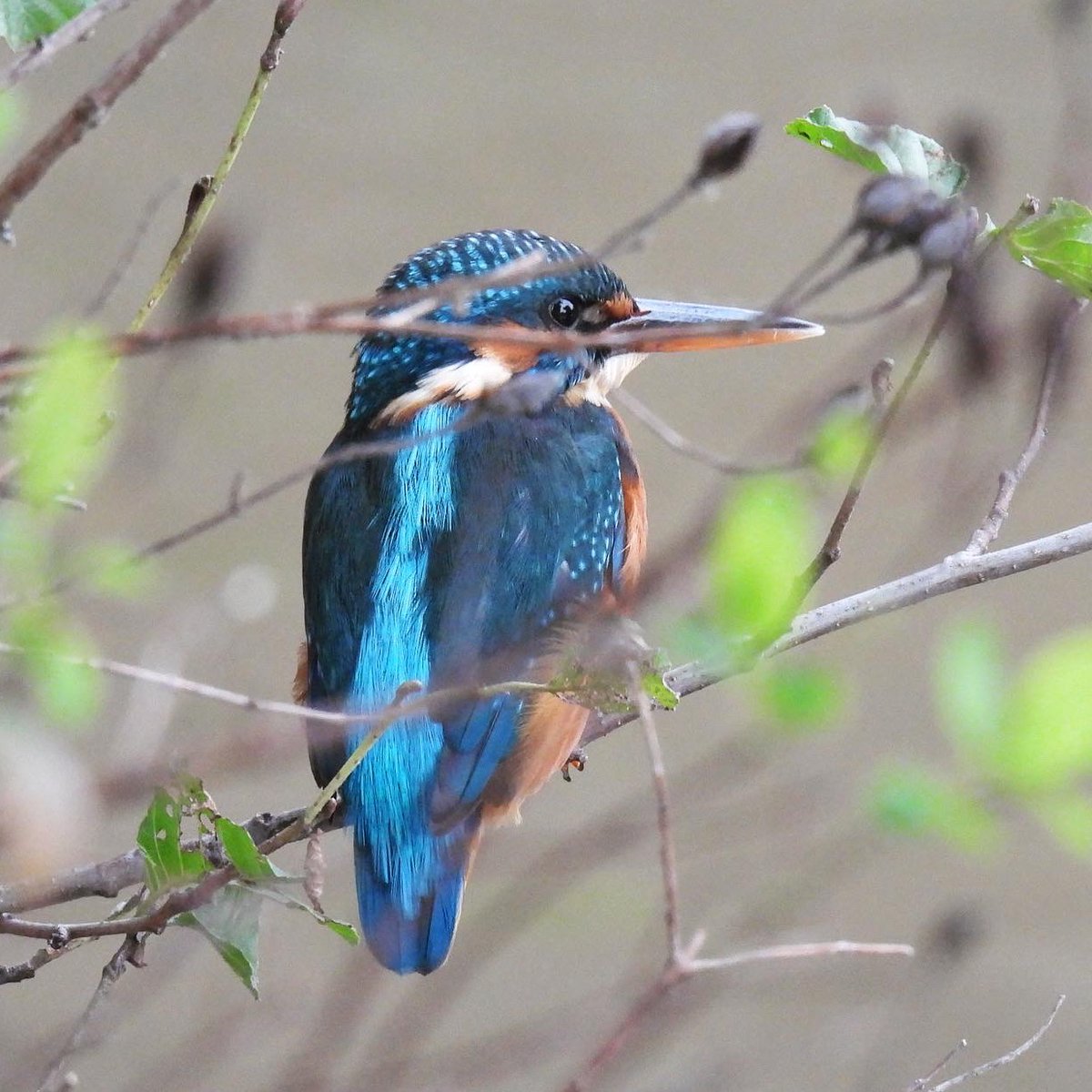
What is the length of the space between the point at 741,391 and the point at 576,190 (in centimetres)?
50

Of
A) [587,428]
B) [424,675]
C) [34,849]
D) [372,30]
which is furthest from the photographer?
[372,30]

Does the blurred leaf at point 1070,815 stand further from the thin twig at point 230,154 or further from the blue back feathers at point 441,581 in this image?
the blue back feathers at point 441,581

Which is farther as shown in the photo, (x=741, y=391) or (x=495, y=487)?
(x=741, y=391)

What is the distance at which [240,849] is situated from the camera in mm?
1036

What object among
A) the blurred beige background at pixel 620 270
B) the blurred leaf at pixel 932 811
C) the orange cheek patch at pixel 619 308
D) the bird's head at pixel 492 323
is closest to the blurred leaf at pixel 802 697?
the blurred leaf at pixel 932 811

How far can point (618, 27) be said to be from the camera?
3068mm

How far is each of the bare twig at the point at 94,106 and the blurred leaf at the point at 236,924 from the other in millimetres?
566

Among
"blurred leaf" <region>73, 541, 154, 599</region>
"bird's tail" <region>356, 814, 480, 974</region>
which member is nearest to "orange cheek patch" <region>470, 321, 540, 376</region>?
"bird's tail" <region>356, 814, 480, 974</region>

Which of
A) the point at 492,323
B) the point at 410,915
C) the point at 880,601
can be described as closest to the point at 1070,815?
the point at 880,601

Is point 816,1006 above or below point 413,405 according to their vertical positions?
below

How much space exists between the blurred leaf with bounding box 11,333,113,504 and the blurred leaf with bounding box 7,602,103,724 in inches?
6.6

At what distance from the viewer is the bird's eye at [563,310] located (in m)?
1.87

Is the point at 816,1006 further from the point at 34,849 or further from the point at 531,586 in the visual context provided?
the point at 34,849

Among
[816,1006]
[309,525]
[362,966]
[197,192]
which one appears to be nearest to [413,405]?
[309,525]
